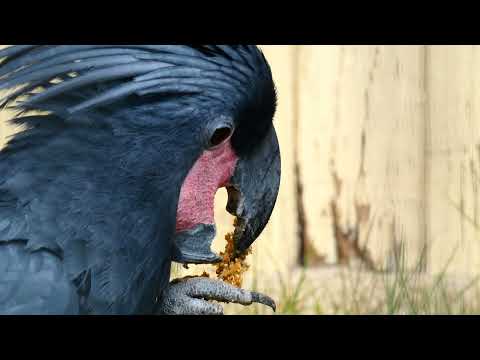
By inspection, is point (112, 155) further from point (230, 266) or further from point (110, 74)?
point (230, 266)

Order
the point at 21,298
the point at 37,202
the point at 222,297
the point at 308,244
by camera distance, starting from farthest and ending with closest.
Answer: the point at 308,244, the point at 222,297, the point at 37,202, the point at 21,298

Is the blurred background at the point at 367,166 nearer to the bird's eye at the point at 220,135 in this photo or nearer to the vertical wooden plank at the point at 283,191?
the vertical wooden plank at the point at 283,191

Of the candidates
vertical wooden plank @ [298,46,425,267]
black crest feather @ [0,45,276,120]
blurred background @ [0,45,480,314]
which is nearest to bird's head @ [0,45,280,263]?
black crest feather @ [0,45,276,120]

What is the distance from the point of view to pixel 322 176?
2.59 m

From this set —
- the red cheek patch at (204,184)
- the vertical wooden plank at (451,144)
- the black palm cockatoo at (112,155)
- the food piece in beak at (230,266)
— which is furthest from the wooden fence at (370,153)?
the black palm cockatoo at (112,155)

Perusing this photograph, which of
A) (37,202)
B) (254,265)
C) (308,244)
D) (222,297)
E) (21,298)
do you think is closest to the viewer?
(21,298)

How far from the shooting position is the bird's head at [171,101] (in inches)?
63.0

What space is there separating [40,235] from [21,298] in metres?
0.11

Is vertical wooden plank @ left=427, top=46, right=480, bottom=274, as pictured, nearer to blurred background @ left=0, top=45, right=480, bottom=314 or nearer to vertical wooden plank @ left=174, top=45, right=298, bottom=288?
blurred background @ left=0, top=45, right=480, bottom=314

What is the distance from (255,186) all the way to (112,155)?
277 mm

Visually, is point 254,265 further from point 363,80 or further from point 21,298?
point 21,298

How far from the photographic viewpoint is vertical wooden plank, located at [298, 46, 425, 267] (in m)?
2.54

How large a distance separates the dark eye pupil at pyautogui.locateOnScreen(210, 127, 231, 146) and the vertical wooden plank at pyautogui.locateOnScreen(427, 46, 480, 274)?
0.90m

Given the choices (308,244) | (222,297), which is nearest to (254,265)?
(308,244)
